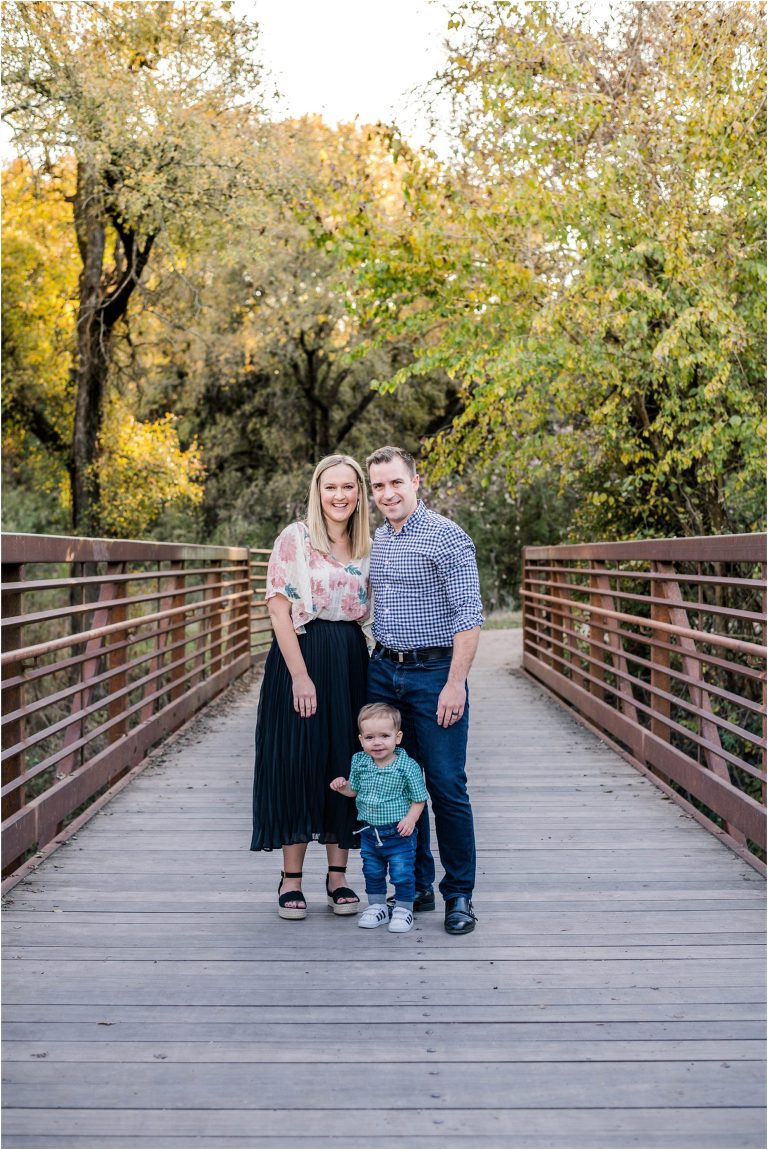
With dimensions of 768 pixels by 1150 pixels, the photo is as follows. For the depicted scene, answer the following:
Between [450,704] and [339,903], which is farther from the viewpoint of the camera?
[339,903]

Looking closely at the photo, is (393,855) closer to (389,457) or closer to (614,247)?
(389,457)

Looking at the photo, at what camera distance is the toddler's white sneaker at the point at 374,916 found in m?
4.27

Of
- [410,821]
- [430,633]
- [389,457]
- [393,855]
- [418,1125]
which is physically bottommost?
[418,1125]

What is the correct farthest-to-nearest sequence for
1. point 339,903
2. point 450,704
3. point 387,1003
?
point 339,903, point 450,704, point 387,1003

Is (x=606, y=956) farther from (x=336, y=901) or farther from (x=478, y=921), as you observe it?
(x=336, y=901)

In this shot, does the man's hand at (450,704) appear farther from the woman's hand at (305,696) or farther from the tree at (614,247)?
the tree at (614,247)

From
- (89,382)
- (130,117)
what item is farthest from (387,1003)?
(89,382)

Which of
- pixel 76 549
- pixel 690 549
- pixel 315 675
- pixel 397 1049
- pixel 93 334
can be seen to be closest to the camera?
pixel 397 1049

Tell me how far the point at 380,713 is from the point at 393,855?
512mm

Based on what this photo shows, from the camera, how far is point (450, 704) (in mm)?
4121

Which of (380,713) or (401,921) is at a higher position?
(380,713)

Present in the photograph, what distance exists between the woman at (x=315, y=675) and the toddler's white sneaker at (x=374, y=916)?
9.1 inches

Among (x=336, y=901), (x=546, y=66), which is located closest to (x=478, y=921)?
(x=336, y=901)

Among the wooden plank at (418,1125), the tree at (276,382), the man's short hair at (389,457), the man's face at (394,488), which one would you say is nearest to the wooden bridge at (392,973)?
the wooden plank at (418,1125)
